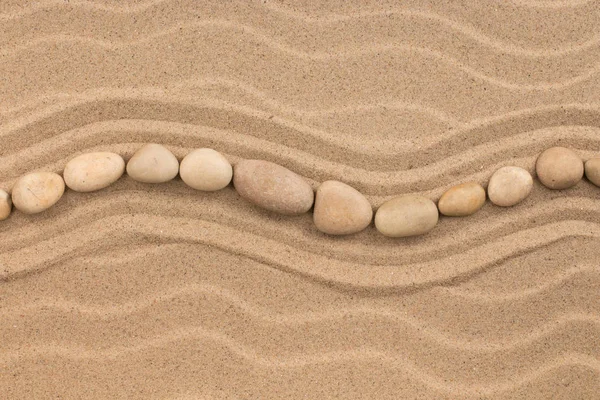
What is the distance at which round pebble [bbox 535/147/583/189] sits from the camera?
1.20m

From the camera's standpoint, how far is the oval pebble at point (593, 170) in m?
1.21

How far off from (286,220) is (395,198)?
24cm

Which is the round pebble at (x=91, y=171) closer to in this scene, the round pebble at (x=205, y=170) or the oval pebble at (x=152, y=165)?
the oval pebble at (x=152, y=165)

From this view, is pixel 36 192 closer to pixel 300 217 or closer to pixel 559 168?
pixel 300 217

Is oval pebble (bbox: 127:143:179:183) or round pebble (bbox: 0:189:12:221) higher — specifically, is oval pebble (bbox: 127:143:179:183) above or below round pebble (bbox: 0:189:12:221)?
above

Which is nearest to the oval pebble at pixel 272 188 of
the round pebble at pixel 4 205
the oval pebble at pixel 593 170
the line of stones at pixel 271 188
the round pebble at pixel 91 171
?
the line of stones at pixel 271 188

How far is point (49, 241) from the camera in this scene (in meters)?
1.19

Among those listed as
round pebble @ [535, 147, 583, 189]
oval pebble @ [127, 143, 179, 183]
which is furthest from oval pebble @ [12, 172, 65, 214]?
round pebble @ [535, 147, 583, 189]

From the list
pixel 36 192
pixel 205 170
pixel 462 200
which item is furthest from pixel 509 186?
pixel 36 192

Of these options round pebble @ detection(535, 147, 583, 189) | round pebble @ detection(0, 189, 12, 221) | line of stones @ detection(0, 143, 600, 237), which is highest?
round pebble @ detection(535, 147, 583, 189)

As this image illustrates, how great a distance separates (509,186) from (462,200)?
4.3 inches

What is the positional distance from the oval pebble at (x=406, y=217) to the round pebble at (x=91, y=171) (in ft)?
1.89

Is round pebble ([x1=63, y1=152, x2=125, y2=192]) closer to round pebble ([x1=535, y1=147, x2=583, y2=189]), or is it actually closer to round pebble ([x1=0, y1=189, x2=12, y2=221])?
round pebble ([x1=0, y1=189, x2=12, y2=221])

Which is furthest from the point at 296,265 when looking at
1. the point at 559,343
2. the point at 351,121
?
the point at 559,343
